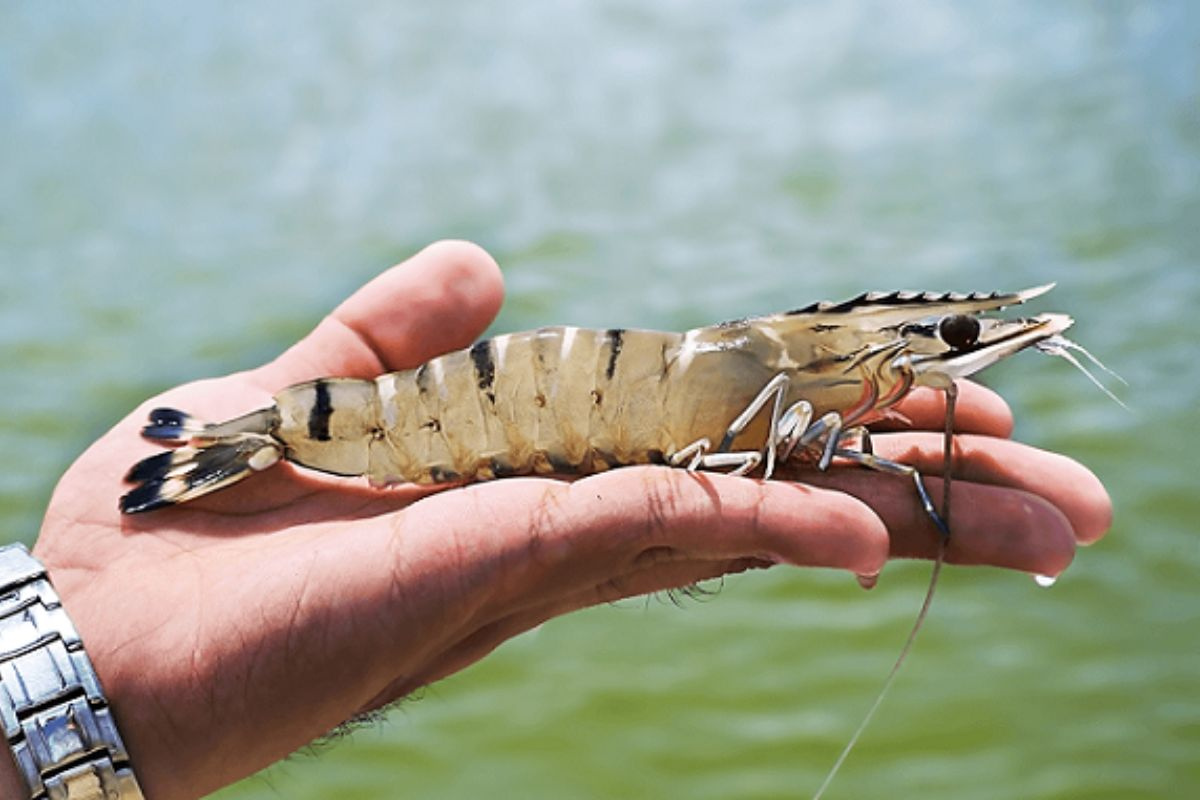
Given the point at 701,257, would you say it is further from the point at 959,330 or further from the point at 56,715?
the point at 56,715

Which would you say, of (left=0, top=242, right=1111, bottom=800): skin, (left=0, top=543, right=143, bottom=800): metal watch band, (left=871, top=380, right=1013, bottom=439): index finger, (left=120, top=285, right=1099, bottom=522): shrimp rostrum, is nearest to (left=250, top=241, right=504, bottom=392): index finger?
(left=120, top=285, right=1099, bottom=522): shrimp rostrum

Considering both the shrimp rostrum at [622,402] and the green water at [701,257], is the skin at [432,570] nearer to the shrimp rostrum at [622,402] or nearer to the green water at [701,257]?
the shrimp rostrum at [622,402]

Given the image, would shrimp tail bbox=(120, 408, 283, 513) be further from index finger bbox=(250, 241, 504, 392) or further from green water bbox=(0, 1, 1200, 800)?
green water bbox=(0, 1, 1200, 800)

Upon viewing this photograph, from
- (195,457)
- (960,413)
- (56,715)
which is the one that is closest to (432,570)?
(56,715)

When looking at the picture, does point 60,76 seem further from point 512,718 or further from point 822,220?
point 512,718

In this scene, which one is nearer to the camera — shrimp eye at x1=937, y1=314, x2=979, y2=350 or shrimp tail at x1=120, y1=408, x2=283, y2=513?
shrimp eye at x1=937, y1=314, x2=979, y2=350

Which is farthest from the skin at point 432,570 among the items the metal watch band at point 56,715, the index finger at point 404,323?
the index finger at point 404,323

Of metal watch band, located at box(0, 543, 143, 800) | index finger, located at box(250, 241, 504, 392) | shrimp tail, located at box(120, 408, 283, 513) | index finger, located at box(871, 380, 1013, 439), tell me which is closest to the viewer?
metal watch band, located at box(0, 543, 143, 800)
